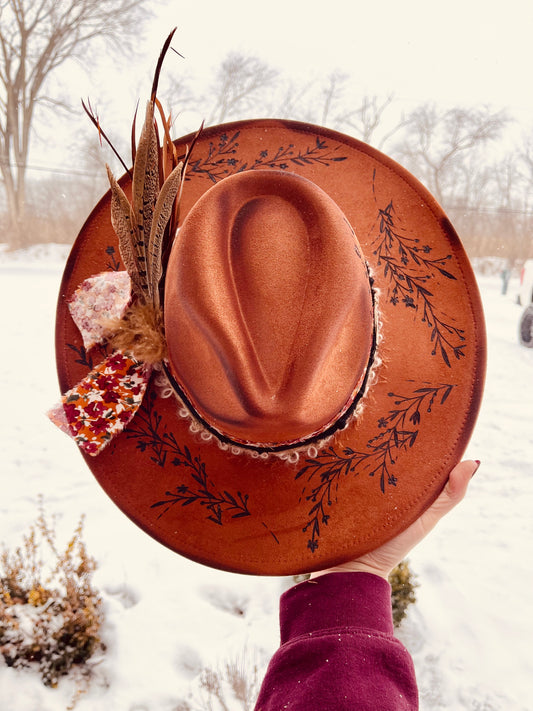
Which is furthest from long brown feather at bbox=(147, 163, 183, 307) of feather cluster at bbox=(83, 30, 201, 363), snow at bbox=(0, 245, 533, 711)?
snow at bbox=(0, 245, 533, 711)

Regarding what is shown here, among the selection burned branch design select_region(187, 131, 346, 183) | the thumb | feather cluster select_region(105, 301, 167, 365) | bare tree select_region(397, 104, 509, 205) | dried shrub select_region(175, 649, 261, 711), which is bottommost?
dried shrub select_region(175, 649, 261, 711)

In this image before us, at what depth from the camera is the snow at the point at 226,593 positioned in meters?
1.42

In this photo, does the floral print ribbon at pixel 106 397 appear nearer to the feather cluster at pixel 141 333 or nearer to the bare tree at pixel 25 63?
the feather cluster at pixel 141 333

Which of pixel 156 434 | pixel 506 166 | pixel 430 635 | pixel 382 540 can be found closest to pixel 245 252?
pixel 156 434

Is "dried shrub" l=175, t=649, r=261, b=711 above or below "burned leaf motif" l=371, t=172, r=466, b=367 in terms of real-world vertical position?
below

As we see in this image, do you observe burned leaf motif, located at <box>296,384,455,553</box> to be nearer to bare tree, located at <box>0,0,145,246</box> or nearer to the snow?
the snow

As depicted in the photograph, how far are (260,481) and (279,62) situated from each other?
3.08 meters

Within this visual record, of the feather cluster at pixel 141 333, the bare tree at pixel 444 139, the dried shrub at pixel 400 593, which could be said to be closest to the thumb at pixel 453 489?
the feather cluster at pixel 141 333

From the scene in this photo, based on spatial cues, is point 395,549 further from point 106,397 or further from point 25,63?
point 25,63

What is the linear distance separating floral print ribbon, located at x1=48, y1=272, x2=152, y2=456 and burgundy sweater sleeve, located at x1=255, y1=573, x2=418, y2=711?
42cm

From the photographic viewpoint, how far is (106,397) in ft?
2.19

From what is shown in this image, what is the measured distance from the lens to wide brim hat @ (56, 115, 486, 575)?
52cm

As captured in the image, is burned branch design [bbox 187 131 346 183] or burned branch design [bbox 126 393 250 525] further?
burned branch design [bbox 187 131 346 183]

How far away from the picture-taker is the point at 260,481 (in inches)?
27.0
